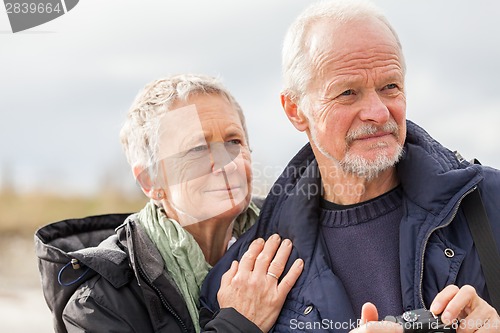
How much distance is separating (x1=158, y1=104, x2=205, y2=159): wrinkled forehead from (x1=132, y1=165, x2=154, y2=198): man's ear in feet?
0.51

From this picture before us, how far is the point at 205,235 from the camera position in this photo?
2.48 meters

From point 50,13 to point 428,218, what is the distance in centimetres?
272

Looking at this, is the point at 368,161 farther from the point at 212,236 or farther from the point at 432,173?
the point at 212,236

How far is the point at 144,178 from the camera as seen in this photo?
254cm

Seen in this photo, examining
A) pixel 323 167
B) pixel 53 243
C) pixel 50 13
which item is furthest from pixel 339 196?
pixel 50 13

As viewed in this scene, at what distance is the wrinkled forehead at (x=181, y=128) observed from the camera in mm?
2393

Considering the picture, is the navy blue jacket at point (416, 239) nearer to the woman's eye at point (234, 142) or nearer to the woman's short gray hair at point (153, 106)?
the woman's eye at point (234, 142)

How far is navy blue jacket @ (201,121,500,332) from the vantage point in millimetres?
1878

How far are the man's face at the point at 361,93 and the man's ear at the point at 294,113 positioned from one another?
5.8 inches

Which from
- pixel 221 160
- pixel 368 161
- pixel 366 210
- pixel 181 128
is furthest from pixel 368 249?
pixel 181 128

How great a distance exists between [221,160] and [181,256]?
386 mm

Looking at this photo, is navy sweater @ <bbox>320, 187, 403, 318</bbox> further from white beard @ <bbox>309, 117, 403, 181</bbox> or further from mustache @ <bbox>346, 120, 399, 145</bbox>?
mustache @ <bbox>346, 120, 399, 145</bbox>

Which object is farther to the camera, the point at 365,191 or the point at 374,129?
the point at 365,191

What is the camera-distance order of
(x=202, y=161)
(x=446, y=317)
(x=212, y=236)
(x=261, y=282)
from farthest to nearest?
(x=212, y=236), (x=202, y=161), (x=261, y=282), (x=446, y=317)
